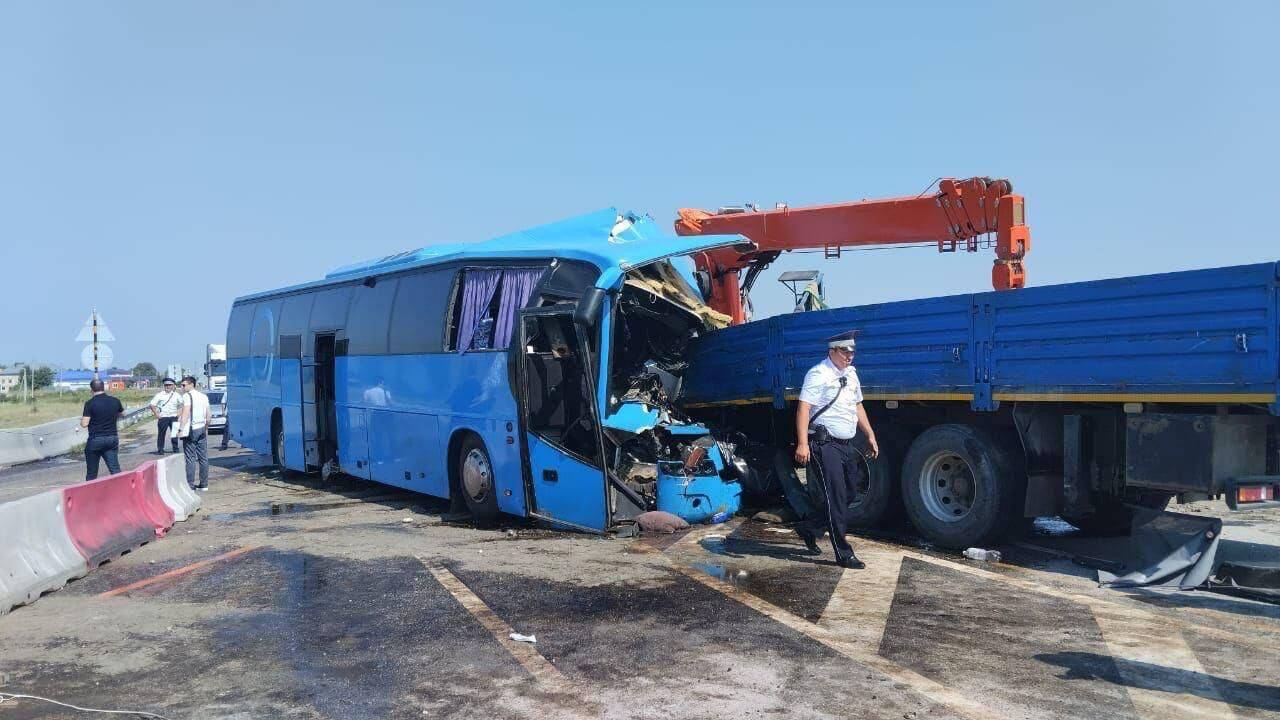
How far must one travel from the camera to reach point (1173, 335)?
286 inches

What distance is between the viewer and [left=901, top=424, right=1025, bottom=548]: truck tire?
8648mm

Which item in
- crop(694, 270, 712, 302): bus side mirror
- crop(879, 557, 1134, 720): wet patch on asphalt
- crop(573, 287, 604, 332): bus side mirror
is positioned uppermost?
crop(694, 270, 712, 302): bus side mirror

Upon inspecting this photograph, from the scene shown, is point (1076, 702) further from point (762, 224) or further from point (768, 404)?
point (762, 224)

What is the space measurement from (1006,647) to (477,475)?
651 centimetres

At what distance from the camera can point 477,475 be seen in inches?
430

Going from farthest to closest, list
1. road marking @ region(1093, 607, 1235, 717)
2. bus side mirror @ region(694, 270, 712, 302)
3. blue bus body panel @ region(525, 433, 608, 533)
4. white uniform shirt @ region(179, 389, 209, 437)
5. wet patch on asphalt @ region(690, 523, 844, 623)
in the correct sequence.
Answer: white uniform shirt @ region(179, 389, 209, 437), bus side mirror @ region(694, 270, 712, 302), blue bus body panel @ region(525, 433, 608, 533), wet patch on asphalt @ region(690, 523, 844, 623), road marking @ region(1093, 607, 1235, 717)

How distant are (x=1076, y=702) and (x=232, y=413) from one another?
17.5 meters

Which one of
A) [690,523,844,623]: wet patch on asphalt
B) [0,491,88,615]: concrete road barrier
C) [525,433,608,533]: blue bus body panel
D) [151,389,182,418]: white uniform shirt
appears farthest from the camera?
[151,389,182,418]: white uniform shirt

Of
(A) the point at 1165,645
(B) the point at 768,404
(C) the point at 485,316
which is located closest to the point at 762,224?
(B) the point at 768,404

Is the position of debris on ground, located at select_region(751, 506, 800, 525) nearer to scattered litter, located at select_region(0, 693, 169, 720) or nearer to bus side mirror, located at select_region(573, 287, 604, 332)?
bus side mirror, located at select_region(573, 287, 604, 332)

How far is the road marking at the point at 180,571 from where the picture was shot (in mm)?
7852

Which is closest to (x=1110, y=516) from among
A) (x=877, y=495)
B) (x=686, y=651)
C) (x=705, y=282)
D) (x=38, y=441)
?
(x=877, y=495)

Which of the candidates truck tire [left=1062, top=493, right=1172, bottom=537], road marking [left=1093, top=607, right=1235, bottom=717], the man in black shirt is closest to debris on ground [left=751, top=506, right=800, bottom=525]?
truck tire [left=1062, top=493, right=1172, bottom=537]

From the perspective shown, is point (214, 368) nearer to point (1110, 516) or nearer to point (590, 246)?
point (590, 246)
